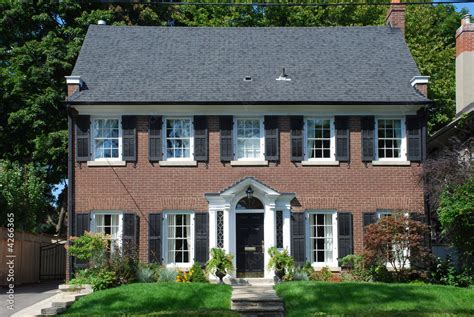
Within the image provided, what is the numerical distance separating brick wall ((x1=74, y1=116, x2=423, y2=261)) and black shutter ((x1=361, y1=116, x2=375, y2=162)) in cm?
27

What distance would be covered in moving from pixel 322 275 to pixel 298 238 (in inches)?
53.6

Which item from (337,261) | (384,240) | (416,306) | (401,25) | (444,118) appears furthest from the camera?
(444,118)

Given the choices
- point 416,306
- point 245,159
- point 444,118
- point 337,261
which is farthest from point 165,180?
point 444,118

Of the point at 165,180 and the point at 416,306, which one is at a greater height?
the point at 165,180

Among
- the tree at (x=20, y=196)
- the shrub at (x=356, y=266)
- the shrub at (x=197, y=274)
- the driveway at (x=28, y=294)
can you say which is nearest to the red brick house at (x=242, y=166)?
the shrub at (x=356, y=266)

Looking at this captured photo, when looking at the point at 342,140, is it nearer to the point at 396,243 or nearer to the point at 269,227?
the point at 269,227

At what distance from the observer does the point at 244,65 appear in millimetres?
25250

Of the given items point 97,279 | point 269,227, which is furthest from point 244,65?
point 97,279

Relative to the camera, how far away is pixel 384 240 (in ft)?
69.3

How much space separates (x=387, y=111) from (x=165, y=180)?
7.28 metres

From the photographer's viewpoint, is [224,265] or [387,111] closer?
[224,265]

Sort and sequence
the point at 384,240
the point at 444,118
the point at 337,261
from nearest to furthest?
the point at 384,240 → the point at 337,261 → the point at 444,118

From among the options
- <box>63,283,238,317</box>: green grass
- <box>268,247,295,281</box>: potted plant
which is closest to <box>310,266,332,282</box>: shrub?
<box>268,247,295,281</box>: potted plant

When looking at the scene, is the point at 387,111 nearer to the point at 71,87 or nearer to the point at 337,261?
the point at 337,261
